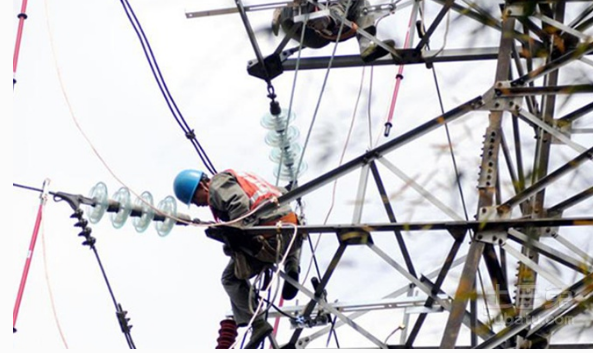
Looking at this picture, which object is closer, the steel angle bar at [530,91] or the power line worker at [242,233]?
the steel angle bar at [530,91]

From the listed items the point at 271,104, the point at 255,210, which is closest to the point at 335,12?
the point at 271,104

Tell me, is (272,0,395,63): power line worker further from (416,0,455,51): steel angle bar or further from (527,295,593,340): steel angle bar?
(527,295,593,340): steel angle bar

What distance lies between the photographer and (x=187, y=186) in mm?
13867

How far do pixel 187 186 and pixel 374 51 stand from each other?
6.19ft

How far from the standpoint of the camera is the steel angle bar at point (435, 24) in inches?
518

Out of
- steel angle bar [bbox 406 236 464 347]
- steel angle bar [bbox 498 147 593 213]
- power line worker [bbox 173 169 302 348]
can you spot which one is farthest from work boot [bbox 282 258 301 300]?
steel angle bar [bbox 498 147 593 213]

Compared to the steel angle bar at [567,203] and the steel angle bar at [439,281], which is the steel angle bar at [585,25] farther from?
the steel angle bar at [439,281]

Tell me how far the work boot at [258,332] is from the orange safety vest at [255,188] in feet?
3.41

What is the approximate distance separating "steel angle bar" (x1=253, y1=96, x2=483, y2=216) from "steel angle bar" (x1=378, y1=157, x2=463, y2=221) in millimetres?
97

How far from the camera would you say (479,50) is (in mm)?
13602

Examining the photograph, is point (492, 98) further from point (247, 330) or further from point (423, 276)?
point (247, 330)

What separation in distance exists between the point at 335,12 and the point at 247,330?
2.79m

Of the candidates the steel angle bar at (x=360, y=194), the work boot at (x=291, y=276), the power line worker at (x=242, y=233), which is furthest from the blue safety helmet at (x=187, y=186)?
the steel angle bar at (x=360, y=194)

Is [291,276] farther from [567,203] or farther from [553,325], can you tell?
[553,325]
